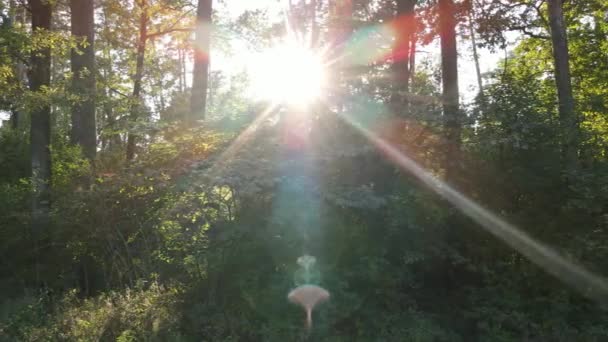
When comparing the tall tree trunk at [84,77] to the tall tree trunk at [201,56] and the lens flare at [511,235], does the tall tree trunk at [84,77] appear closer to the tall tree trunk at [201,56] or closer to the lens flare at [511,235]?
the tall tree trunk at [201,56]

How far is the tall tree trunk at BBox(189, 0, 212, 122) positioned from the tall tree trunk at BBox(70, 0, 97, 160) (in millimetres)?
2919

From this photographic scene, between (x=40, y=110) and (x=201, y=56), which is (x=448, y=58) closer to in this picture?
Answer: (x=201, y=56)

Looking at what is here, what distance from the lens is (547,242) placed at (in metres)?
7.34

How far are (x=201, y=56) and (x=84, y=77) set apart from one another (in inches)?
144

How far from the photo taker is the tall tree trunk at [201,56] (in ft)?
48.9

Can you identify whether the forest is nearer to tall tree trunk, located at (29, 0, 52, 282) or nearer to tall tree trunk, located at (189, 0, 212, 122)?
tall tree trunk, located at (29, 0, 52, 282)

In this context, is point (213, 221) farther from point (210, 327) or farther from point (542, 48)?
point (542, 48)

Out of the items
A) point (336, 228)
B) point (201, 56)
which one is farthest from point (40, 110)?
point (336, 228)

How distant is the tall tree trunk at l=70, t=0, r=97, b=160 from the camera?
12.8 m

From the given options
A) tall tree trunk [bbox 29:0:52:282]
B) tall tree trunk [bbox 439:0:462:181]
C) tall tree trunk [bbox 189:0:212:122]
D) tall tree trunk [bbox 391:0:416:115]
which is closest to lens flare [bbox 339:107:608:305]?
tall tree trunk [bbox 439:0:462:181]

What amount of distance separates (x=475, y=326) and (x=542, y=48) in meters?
18.2

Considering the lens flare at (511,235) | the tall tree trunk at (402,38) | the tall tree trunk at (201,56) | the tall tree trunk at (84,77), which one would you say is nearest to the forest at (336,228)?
the lens flare at (511,235)

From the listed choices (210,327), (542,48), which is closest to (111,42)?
(210,327)

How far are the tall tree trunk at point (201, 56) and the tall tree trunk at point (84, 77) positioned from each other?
2919mm
